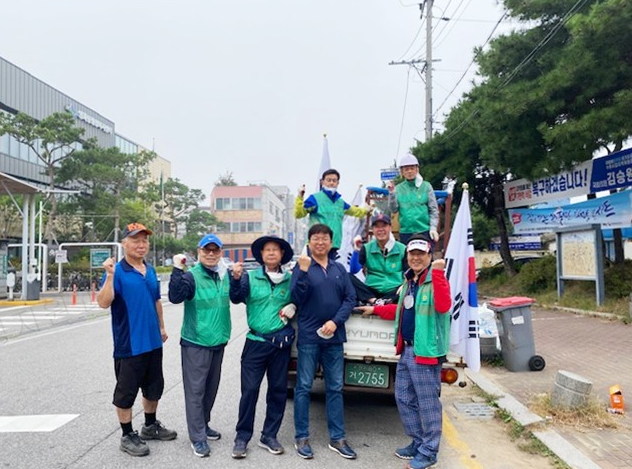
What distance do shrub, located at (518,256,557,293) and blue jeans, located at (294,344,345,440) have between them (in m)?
14.5

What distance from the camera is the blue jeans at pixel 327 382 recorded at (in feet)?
14.5

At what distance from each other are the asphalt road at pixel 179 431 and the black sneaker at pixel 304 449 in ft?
0.20

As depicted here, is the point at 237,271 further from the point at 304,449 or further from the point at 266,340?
the point at 304,449

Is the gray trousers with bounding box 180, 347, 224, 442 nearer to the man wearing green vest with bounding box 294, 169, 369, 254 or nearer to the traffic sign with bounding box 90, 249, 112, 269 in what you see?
the man wearing green vest with bounding box 294, 169, 369, 254

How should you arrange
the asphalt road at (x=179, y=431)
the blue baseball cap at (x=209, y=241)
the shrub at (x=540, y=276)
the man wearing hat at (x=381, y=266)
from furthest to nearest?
the shrub at (x=540, y=276) → the man wearing hat at (x=381, y=266) → the blue baseball cap at (x=209, y=241) → the asphalt road at (x=179, y=431)

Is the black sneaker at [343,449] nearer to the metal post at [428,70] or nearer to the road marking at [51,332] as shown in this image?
the road marking at [51,332]

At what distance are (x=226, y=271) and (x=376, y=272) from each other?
1546mm

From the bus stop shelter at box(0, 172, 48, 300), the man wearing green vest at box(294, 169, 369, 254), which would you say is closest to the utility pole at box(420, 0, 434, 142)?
the bus stop shelter at box(0, 172, 48, 300)

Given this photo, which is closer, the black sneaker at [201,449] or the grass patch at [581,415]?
the black sneaker at [201,449]

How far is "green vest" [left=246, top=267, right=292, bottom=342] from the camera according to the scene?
14.6 ft

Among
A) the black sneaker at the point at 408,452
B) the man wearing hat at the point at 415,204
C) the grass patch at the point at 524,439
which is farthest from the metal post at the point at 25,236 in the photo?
the black sneaker at the point at 408,452

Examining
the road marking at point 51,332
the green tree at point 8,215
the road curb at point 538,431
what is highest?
the green tree at point 8,215

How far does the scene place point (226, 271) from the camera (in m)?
4.62

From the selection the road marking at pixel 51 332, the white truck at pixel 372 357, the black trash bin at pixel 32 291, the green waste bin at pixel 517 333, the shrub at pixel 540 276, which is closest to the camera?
the white truck at pixel 372 357
